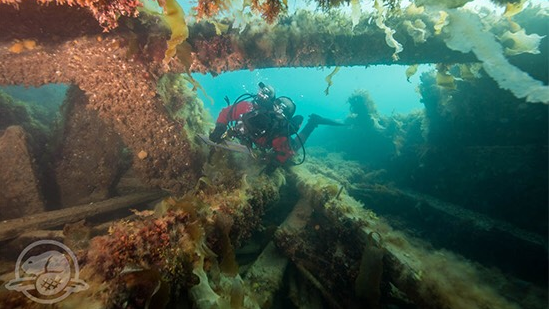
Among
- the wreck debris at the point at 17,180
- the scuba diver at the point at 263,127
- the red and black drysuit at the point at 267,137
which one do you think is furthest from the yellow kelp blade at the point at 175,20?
the wreck debris at the point at 17,180

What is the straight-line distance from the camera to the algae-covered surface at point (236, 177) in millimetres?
2195

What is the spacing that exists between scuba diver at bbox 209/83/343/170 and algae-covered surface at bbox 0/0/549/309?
12 cm

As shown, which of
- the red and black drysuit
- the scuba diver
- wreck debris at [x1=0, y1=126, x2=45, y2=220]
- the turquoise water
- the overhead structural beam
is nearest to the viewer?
the overhead structural beam

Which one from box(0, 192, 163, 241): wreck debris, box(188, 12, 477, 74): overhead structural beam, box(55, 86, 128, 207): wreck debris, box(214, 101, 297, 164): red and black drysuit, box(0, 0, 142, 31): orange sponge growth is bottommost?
box(0, 192, 163, 241): wreck debris

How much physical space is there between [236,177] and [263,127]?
4.30 ft

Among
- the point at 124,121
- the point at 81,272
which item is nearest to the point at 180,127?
the point at 124,121

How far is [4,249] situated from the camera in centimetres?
351

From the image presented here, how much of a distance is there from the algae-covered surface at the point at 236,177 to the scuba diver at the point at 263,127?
12cm

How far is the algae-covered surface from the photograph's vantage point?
220cm

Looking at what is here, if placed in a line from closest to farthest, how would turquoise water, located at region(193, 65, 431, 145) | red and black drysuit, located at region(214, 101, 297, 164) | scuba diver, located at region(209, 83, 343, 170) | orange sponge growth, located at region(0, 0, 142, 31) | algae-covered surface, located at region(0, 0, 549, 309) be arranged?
algae-covered surface, located at region(0, 0, 549, 309) < orange sponge growth, located at region(0, 0, 142, 31) < scuba diver, located at region(209, 83, 343, 170) < red and black drysuit, located at region(214, 101, 297, 164) < turquoise water, located at region(193, 65, 431, 145)

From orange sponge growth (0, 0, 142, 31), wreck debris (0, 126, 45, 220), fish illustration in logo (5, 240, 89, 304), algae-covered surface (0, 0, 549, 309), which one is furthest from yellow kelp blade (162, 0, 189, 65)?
wreck debris (0, 126, 45, 220)

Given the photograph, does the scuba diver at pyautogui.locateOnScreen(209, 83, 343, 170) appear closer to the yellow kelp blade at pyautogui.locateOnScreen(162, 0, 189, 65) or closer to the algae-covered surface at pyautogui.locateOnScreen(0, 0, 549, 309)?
the algae-covered surface at pyautogui.locateOnScreen(0, 0, 549, 309)

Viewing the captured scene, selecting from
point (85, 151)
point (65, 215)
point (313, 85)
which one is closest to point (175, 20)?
point (65, 215)

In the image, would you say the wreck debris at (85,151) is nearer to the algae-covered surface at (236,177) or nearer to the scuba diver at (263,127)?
the algae-covered surface at (236,177)
